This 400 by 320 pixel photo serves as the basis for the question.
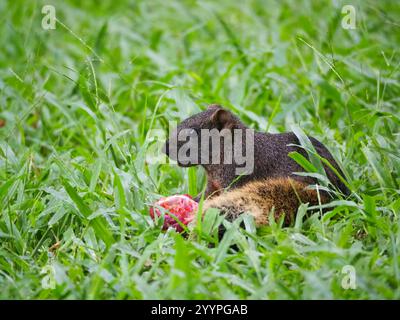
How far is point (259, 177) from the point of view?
443cm

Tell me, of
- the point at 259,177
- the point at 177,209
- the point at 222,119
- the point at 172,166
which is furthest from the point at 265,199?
the point at 172,166

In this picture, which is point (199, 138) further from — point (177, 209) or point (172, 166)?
point (177, 209)

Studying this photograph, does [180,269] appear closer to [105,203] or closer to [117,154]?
[105,203]

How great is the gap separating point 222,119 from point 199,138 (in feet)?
0.67

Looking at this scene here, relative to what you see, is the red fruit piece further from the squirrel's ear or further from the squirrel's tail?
the squirrel's ear

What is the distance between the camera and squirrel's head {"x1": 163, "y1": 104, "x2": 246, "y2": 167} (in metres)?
4.59

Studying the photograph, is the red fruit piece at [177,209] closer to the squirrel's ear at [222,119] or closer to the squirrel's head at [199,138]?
the squirrel's head at [199,138]

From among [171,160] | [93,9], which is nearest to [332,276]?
[171,160]

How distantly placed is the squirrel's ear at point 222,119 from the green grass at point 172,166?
1.44 ft

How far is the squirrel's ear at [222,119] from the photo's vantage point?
4.59m

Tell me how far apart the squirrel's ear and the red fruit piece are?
69 cm

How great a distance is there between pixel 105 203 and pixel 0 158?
104cm

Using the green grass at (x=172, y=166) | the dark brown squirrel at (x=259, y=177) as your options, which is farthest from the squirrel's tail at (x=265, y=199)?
the green grass at (x=172, y=166)

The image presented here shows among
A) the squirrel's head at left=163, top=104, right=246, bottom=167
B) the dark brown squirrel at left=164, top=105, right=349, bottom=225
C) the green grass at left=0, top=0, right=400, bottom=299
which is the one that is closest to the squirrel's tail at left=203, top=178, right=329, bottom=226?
the dark brown squirrel at left=164, top=105, right=349, bottom=225
